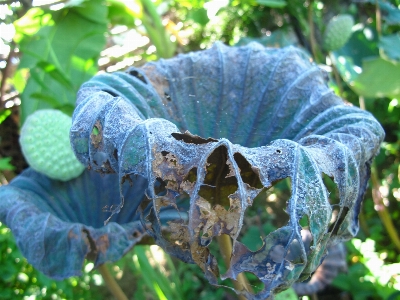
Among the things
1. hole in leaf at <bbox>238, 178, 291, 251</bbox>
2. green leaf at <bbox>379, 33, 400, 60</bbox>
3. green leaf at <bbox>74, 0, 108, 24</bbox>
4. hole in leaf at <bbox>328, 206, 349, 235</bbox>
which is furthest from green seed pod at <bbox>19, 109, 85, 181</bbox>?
green leaf at <bbox>379, 33, 400, 60</bbox>

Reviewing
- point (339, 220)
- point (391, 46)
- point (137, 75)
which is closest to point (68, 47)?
point (137, 75)

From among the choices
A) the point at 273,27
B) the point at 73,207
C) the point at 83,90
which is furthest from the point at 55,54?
the point at 273,27

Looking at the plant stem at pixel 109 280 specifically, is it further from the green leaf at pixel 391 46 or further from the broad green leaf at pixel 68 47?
the green leaf at pixel 391 46

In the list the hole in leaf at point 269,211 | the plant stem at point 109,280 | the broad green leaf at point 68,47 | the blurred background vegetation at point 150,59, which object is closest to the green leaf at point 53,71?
the blurred background vegetation at point 150,59

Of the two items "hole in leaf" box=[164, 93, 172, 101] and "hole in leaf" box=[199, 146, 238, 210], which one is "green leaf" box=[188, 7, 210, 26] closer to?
"hole in leaf" box=[164, 93, 172, 101]

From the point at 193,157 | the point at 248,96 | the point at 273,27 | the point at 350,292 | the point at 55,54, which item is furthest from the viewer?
the point at 273,27

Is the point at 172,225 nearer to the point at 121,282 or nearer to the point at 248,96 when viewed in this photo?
the point at 248,96

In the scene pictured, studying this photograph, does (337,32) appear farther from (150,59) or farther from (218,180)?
(218,180)
